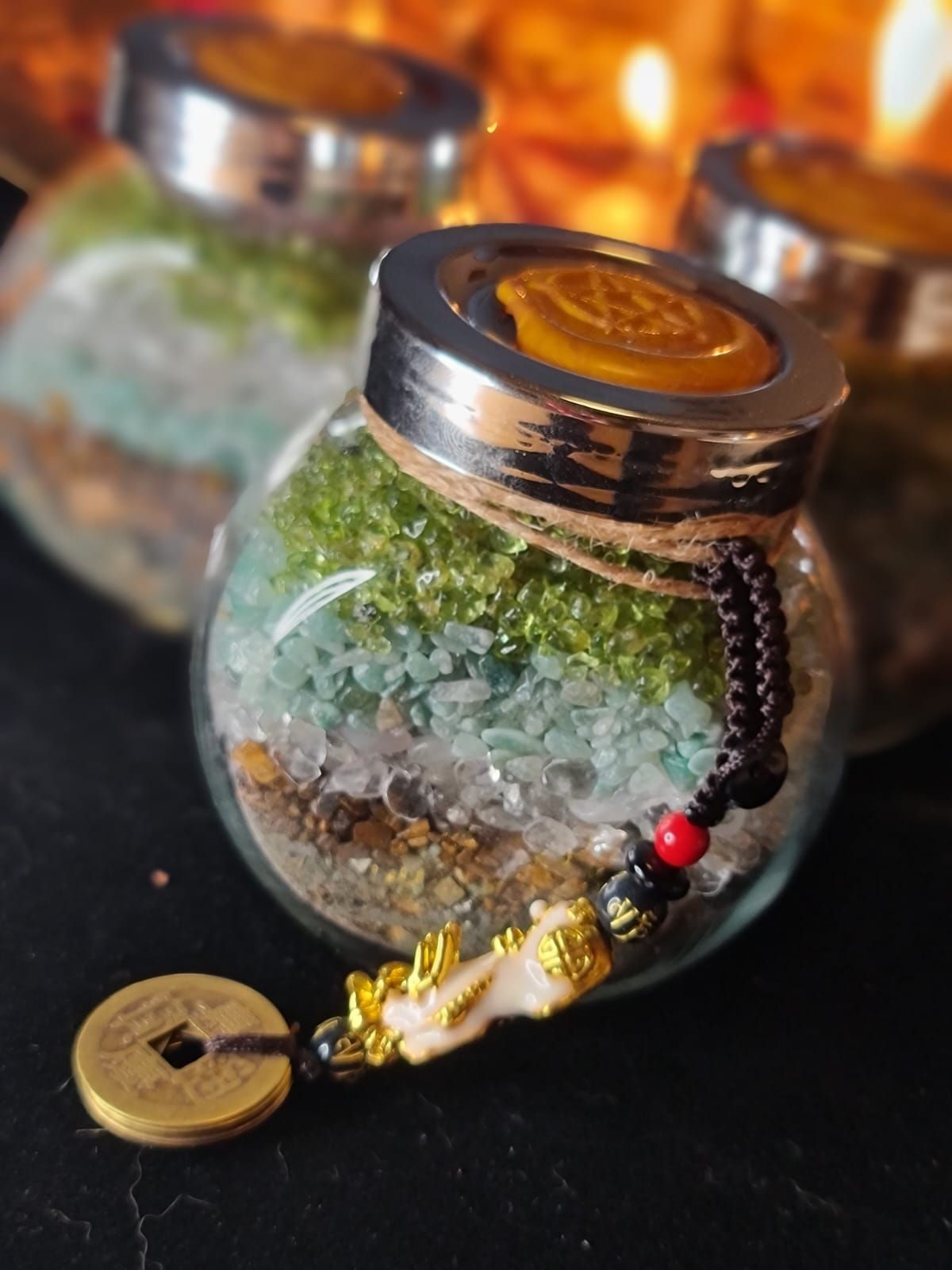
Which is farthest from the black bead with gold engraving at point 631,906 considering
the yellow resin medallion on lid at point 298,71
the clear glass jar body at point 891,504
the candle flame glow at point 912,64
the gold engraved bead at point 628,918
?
the candle flame glow at point 912,64

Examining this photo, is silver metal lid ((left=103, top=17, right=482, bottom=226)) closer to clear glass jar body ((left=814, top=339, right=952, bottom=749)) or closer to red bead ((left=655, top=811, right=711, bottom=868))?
clear glass jar body ((left=814, top=339, right=952, bottom=749))

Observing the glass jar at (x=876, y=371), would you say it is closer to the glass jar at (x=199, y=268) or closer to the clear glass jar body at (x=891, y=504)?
the clear glass jar body at (x=891, y=504)

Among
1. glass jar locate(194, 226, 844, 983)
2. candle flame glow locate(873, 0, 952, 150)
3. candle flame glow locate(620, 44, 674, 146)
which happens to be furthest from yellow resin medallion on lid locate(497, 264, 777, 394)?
candle flame glow locate(620, 44, 674, 146)

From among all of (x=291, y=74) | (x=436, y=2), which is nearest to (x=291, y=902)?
(x=291, y=74)

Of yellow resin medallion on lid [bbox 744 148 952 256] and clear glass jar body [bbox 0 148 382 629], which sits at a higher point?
yellow resin medallion on lid [bbox 744 148 952 256]

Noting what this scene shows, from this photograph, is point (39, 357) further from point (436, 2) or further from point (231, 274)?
point (436, 2)
